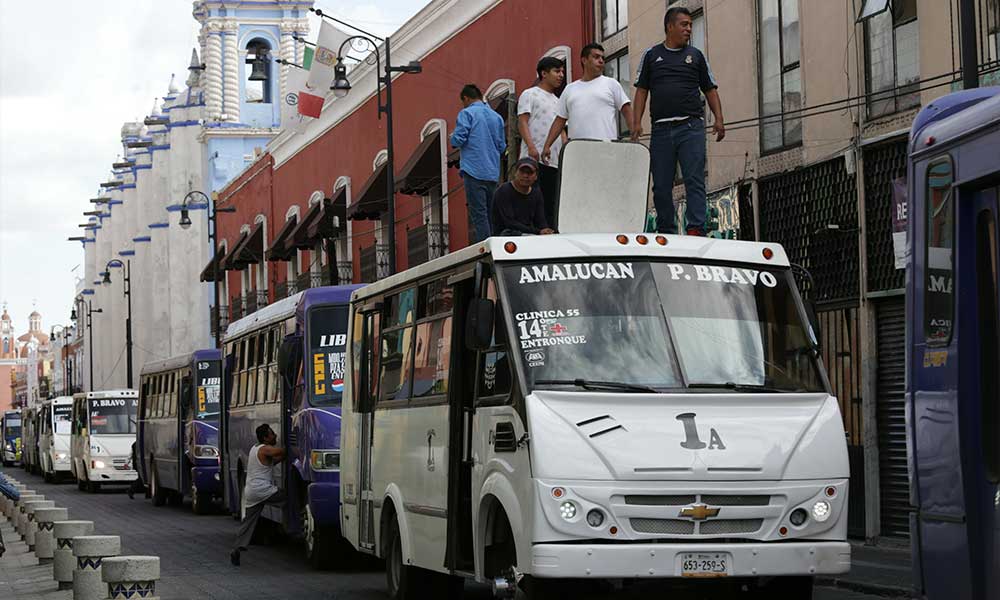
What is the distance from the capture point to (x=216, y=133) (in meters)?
82.6

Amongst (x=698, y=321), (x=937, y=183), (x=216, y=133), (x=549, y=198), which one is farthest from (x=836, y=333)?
(x=216, y=133)

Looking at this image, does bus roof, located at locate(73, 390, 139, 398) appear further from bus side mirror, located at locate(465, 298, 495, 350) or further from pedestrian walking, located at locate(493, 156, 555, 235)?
bus side mirror, located at locate(465, 298, 495, 350)

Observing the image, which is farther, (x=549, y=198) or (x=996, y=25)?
(x=996, y=25)

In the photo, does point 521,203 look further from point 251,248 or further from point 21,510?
point 251,248

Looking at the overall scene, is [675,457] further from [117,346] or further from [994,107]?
[117,346]

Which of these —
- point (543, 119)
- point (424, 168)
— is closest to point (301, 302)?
point (543, 119)

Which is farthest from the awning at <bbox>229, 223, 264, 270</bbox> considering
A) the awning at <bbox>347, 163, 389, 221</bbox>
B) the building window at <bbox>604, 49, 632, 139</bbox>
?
the building window at <bbox>604, 49, 632, 139</bbox>

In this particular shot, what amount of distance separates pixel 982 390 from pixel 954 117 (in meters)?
1.48

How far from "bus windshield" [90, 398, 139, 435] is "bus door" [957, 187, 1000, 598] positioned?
37.6 metres

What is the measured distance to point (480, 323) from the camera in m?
10.9

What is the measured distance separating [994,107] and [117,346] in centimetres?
9917

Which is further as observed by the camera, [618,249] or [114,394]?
[114,394]

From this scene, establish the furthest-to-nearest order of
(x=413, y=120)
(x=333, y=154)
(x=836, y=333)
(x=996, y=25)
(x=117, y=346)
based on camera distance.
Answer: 1. (x=117, y=346)
2. (x=333, y=154)
3. (x=413, y=120)
4. (x=836, y=333)
5. (x=996, y=25)

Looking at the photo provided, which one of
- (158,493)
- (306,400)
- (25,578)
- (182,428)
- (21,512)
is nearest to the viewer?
(306,400)
